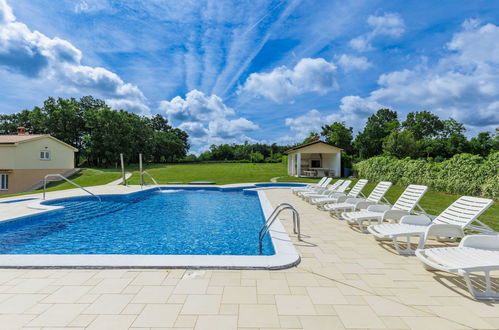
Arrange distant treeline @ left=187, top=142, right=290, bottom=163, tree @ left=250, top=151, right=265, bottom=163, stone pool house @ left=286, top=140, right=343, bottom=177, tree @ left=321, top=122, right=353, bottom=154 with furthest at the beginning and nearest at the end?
distant treeline @ left=187, top=142, right=290, bottom=163, tree @ left=250, top=151, right=265, bottom=163, tree @ left=321, top=122, right=353, bottom=154, stone pool house @ left=286, top=140, right=343, bottom=177

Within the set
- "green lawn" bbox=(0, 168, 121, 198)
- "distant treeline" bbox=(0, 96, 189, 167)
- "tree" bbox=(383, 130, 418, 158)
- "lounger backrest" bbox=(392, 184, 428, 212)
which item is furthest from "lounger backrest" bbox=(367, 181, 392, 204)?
"distant treeline" bbox=(0, 96, 189, 167)

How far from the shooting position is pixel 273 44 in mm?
14797

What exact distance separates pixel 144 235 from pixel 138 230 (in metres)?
0.61

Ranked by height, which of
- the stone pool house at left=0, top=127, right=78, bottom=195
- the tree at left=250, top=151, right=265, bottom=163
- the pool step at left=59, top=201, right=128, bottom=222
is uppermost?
the tree at left=250, top=151, right=265, bottom=163

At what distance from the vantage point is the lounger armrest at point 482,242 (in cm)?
304

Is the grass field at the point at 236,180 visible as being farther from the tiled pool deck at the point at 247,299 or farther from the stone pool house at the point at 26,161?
the tiled pool deck at the point at 247,299

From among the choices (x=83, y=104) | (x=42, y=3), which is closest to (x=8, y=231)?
(x=42, y=3)

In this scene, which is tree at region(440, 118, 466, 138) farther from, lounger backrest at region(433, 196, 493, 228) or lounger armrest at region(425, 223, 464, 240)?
lounger armrest at region(425, 223, 464, 240)

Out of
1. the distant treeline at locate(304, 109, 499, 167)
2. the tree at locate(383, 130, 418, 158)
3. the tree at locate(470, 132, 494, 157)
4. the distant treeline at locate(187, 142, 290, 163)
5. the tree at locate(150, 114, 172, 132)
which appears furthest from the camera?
the tree at locate(150, 114, 172, 132)

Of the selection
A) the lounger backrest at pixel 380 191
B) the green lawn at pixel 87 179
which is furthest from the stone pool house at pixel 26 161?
the lounger backrest at pixel 380 191

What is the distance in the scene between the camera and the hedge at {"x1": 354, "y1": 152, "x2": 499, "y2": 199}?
9.88 meters

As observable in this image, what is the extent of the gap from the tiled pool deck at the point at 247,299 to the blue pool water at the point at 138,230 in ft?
5.89

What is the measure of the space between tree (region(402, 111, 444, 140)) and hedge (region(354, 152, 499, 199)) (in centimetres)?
4789

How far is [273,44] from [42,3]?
11.1m
